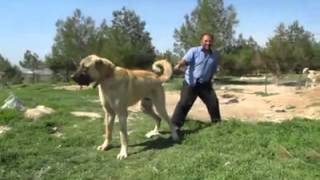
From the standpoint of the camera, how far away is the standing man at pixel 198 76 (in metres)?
11.0

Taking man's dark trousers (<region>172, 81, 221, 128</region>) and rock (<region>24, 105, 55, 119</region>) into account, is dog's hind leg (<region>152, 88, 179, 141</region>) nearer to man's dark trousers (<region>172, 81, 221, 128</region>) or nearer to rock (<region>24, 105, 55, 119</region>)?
man's dark trousers (<region>172, 81, 221, 128</region>)

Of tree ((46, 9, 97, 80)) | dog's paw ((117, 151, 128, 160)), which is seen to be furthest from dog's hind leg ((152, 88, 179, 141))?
tree ((46, 9, 97, 80))

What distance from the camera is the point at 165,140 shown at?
1067 cm

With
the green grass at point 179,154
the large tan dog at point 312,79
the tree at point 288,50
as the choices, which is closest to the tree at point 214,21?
the tree at point 288,50

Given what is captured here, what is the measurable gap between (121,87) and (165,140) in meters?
1.34

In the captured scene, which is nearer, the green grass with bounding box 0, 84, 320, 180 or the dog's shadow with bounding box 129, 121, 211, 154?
the green grass with bounding box 0, 84, 320, 180

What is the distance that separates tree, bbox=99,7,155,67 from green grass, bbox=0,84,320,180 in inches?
Result: 1328

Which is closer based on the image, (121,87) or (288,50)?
(121,87)

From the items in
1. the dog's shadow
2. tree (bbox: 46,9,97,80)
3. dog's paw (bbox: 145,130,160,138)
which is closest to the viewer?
the dog's shadow

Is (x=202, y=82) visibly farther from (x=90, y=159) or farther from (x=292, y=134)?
(x=90, y=159)

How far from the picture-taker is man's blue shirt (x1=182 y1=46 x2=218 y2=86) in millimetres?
10969

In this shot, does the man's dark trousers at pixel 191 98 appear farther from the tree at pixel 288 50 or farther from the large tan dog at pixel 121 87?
the tree at pixel 288 50

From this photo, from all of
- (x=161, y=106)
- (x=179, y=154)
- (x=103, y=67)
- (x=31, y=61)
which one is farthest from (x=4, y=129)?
(x=31, y=61)

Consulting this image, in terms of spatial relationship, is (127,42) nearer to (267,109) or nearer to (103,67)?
(267,109)
